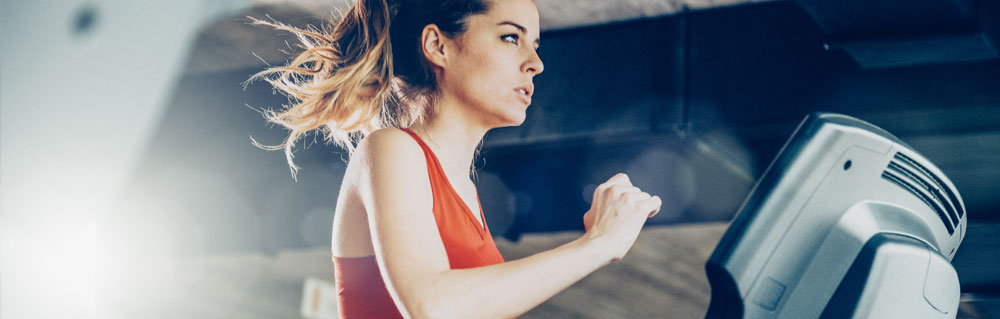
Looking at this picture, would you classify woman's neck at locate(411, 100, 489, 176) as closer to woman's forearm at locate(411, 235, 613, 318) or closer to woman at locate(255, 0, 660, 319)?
woman at locate(255, 0, 660, 319)

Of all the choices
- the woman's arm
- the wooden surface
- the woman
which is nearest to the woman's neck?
the woman

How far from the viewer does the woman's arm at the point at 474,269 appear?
0.65 m

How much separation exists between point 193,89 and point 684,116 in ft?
3.67

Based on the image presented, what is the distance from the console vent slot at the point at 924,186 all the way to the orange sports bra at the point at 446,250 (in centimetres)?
34

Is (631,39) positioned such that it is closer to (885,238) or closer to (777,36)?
(777,36)

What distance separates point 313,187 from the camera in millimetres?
2055

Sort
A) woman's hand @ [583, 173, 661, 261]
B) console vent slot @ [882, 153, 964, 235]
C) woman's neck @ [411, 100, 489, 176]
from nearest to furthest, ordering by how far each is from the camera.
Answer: console vent slot @ [882, 153, 964, 235], woman's hand @ [583, 173, 661, 261], woman's neck @ [411, 100, 489, 176]

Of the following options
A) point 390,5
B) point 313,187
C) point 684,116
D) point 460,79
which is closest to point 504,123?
point 460,79

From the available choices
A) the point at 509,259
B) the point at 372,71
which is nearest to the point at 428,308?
the point at 372,71

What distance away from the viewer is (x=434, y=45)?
893 mm

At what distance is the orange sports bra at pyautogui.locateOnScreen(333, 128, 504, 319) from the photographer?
74cm

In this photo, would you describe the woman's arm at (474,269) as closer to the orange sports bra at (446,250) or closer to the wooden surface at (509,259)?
the orange sports bra at (446,250)

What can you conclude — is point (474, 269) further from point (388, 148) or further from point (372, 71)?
point (372, 71)

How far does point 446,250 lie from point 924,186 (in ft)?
1.22
